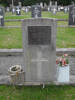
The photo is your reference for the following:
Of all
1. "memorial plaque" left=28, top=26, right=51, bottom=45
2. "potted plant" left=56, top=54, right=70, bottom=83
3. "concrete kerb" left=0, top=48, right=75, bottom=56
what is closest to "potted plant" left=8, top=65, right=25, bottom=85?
"memorial plaque" left=28, top=26, right=51, bottom=45

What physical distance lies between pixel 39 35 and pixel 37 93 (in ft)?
4.93

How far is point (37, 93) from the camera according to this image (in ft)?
15.6

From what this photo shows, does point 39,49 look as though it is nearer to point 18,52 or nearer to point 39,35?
point 39,35

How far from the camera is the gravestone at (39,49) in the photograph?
15.5 ft

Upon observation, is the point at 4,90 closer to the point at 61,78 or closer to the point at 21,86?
the point at 21,86

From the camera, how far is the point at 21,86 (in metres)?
5.05

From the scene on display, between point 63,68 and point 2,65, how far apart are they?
2742 millimetres

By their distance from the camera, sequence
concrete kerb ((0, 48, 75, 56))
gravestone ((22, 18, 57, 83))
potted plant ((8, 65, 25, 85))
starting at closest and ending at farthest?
gravestone ((22, 18, 57, 83)) < potted plant ((8, 65, 25, 85)) < concrete kerb ((0, 48, 75, 56))

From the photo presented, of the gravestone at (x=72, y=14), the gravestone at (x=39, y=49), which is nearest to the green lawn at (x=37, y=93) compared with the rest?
the gravestone at (x=39, y=49)

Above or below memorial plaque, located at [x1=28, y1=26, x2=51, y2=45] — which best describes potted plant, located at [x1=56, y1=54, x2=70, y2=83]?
below

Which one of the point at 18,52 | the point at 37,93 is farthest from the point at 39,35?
the point at 18,52

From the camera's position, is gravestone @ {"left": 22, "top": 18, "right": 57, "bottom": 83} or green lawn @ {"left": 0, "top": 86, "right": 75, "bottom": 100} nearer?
green lawn @ {"left": 0, "top": 86, "right": 75, "bottom": 100}

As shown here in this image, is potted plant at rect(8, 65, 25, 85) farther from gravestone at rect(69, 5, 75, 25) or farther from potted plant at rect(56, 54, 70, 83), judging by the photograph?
gravestone at rect(69, 5, 75, 25)

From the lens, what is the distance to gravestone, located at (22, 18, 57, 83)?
186 inches
